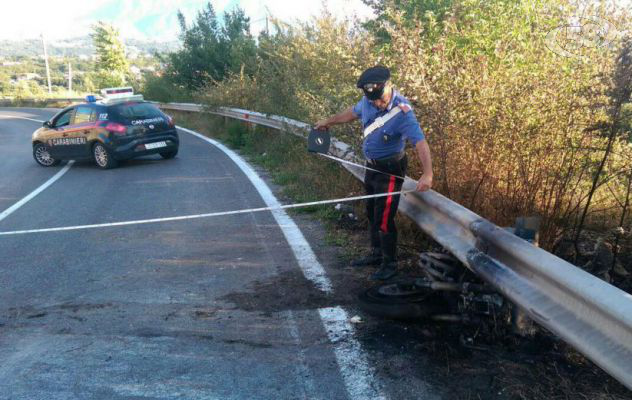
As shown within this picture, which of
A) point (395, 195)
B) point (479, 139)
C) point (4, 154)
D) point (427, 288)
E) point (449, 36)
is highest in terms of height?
point (449, 36)

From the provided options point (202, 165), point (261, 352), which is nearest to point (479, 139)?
point (261, 352)

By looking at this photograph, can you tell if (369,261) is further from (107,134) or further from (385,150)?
(107,134)

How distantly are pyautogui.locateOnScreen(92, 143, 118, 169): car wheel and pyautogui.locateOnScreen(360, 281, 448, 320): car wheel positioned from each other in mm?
9903

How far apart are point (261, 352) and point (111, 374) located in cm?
89

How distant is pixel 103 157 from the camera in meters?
12.6

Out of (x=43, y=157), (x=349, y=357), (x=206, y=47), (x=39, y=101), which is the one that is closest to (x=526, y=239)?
(x=349, y=357)

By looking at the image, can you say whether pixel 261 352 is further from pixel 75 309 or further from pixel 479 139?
pixel 479 139

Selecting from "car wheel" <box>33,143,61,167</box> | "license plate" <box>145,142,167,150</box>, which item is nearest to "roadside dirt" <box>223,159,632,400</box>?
"license plate" <box>145,142,167,150</box>

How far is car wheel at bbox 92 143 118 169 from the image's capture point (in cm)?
1245

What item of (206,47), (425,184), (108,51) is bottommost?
(425,184)

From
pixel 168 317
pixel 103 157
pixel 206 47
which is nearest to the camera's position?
pixel 168 317

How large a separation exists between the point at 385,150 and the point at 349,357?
201 cm

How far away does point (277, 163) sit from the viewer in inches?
441

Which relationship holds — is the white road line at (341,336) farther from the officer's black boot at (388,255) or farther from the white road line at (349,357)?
the officer's black boot at (388,255)
